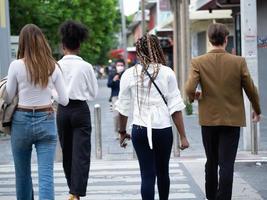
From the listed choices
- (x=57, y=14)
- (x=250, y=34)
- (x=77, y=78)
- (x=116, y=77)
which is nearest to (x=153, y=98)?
(x=77, y=78)

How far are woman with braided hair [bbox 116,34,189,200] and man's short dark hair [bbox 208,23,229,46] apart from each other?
0.76 metres

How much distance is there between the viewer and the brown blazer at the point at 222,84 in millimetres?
6418

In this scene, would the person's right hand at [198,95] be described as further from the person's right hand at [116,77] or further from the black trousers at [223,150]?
the person's right hand at [116,77]

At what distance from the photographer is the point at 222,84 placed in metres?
6.43

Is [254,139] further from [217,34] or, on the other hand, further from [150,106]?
[150,106]

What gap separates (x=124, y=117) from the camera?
5992mm

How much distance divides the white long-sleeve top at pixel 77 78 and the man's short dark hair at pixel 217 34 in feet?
4.33

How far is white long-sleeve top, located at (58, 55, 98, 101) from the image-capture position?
6.73 metres

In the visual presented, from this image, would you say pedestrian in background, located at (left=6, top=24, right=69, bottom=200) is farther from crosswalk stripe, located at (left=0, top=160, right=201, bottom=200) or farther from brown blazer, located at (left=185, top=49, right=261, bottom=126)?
crosswalk stripe, located at (left=0, top=160, right=201, bottom=200)

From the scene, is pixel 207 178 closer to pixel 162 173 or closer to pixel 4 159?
pixel 162 173

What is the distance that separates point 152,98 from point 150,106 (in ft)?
0.25

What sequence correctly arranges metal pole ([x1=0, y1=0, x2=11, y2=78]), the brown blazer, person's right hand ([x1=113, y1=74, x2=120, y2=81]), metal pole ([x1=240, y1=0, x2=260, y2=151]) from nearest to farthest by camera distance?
the brown blazer < metal pole ([x1=240, y1=0, x2=260, y2=151]) < person's right hand ([x1=113, y1=74, x2=120, y2=81]) < metal pole ([x1=0, y1=0, x2=11, y2=78])

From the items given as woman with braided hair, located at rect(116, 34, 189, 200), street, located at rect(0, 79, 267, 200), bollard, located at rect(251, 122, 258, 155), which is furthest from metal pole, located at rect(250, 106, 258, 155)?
woman with braided hair, located at rect(116, 34, 189, 200)

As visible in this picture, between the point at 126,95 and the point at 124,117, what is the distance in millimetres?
207
